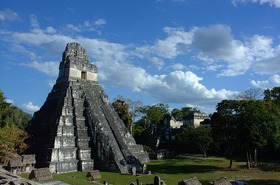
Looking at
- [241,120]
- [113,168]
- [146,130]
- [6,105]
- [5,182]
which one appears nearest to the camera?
[5,182]

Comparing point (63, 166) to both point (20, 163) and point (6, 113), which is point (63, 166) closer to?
point (20, 163)

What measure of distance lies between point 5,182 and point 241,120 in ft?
75.8

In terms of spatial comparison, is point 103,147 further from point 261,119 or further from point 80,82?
point 261,119

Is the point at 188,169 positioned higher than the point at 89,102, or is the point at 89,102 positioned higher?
the point at 89,102

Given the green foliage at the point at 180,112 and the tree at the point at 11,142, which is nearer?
the tree at the point at 11,142

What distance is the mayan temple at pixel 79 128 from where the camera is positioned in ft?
97.7

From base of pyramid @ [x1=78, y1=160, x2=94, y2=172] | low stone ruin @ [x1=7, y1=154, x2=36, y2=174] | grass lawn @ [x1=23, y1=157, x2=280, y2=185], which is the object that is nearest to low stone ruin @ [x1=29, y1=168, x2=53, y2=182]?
grass lawn @ [x1=23, y1=157, x2=280, y2=185]

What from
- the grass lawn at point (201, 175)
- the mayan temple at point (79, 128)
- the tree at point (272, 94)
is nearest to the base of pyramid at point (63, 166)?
the mayan temple at point (79, 128)

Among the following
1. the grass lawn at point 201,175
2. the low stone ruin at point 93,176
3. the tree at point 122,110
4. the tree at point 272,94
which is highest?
the tree at point 272,94

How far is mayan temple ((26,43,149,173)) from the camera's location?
1172 inches

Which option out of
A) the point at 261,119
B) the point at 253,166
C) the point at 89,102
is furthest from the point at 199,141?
the point at 89,102

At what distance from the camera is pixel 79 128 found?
105 ft

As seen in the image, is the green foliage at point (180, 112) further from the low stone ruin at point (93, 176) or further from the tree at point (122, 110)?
the low stone ruin at point (93, 176)

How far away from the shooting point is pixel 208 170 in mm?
31703
